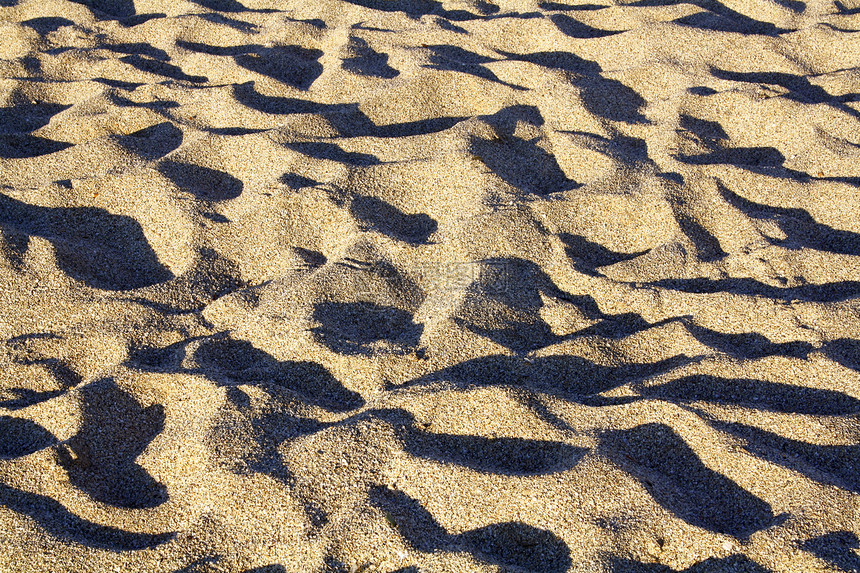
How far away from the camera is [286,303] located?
2053 millimetres

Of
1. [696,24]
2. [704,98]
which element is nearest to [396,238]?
[704,98]

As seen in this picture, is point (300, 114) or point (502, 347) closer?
point (502, 347)

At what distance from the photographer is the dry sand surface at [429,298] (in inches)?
61.0

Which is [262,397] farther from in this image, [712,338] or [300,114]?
[300,114]

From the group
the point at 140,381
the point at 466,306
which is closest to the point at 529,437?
the point at 466,306

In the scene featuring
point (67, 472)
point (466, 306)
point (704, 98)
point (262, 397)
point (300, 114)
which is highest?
point (704, 98)

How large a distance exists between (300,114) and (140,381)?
1.30 meters

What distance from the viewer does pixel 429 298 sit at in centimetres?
210

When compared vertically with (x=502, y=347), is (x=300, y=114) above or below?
above

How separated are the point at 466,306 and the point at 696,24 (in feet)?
7.28

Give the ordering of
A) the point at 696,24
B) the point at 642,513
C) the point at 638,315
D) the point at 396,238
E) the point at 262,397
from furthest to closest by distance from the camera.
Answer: the point at 696,24 → the point at 396,238 → the point at 638,315 → the point at 262,397 → the point at 642,513

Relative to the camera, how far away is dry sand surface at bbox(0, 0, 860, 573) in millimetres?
1550

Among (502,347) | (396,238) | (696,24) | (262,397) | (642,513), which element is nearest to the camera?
(642,513)

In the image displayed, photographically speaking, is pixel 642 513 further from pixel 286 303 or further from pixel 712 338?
pixel 286 303
